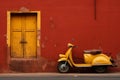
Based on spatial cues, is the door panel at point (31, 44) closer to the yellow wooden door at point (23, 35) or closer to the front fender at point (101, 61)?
the yellow wooden door at point (23, 35)

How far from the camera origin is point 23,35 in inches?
856

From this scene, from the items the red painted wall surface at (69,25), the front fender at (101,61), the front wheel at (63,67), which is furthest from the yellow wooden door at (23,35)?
the front fender at (101,61)

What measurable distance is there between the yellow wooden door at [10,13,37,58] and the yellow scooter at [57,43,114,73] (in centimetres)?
142

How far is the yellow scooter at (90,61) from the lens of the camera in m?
20.9

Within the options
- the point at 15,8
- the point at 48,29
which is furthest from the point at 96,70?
the point at 15,8

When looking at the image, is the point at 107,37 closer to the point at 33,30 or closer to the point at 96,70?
the point at 96,70

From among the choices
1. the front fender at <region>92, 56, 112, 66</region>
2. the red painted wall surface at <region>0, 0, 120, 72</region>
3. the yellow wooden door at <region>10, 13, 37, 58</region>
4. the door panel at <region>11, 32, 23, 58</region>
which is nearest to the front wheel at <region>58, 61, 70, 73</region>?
the red painted wall surface at <region>0, 0, 120, 72</region>

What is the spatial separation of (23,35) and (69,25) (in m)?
1.94

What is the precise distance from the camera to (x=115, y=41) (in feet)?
71.1

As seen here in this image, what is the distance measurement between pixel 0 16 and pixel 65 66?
11.0 feet

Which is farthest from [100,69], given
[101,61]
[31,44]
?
[31,44]

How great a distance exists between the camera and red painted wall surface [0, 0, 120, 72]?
21.5 m

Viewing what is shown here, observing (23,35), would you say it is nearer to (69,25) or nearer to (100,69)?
(69,25)

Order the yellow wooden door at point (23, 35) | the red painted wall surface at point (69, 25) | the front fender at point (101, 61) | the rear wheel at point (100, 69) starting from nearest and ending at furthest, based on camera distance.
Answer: the front fender at point (101, 61), the rear wheel at point (100, 69), the red painted wall surface at point (69, 25), the yellow wooden door at point (23, 35)
